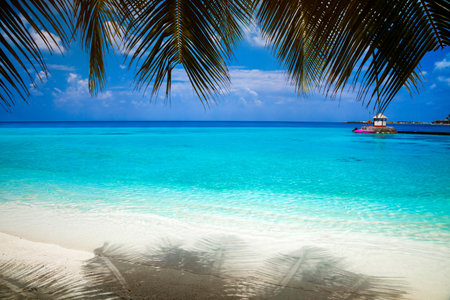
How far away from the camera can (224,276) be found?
2549mm

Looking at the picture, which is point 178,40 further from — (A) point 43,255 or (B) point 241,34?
(A) point 43,255

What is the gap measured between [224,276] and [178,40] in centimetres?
203

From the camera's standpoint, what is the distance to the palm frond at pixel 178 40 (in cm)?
145

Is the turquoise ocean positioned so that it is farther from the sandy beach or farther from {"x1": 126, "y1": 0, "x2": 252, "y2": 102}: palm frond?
{"x1": 126, "y1": 0, "x2": 252, "y2": 102}: palm frond

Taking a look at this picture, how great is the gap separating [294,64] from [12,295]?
250 cm

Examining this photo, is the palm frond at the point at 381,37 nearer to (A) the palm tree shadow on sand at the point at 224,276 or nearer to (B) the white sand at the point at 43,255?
(A) the palm tree shadow on sand at the point at 224,276

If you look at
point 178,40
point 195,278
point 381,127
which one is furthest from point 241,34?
point 381,127

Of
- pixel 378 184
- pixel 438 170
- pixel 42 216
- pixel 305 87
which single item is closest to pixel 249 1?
pixel 305 87

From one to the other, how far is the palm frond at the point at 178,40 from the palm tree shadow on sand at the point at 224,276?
160 cm

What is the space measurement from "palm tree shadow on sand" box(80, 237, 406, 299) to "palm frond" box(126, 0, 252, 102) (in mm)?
1597

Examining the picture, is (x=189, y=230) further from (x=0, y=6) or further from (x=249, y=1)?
(x=0, y=6)

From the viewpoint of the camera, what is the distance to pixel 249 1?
1604mm

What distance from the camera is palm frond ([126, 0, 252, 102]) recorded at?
145 cm

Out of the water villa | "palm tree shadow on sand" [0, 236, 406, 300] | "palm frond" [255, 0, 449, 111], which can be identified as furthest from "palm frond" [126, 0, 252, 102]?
the water villa
